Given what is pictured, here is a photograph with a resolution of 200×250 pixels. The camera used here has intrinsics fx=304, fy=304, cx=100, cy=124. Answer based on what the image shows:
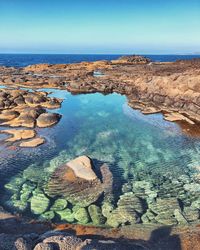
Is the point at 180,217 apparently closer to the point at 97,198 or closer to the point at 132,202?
the point at 132,202

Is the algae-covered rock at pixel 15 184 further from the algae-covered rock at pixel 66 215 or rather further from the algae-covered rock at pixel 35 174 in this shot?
the algae-covered rock at pixel 66 215

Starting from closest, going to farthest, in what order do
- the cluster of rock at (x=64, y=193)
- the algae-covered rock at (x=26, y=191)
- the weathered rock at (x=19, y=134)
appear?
the cluster of rock at (x=64, y=193), the algae-covered rock at (x=26, y=191), the weathered rock at (x=19, y=134)

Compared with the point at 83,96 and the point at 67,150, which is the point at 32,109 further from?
the point at 83,96

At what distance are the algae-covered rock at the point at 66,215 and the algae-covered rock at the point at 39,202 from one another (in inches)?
40.7

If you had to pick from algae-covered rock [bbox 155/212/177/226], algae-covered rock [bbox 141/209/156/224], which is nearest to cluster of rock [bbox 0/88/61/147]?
algae-covered rock [bbox 141/209/156/224]

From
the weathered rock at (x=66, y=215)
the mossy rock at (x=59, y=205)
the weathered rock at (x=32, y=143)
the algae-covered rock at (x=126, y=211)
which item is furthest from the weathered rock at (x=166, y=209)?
the weathered rock at (x=32, y=143)

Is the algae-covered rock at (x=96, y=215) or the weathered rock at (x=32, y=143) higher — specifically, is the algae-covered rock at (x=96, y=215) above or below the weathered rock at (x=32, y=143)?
below

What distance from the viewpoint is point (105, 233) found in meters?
15.8

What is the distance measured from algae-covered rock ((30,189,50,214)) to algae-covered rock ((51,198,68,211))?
0.44m

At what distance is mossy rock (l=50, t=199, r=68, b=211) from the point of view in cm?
1856

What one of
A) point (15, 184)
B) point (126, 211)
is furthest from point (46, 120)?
point (126, 211)

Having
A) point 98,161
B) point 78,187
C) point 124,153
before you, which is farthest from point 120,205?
point 124,153

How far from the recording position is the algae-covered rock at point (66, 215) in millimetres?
17484

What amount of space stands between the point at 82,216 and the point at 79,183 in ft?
11.4
